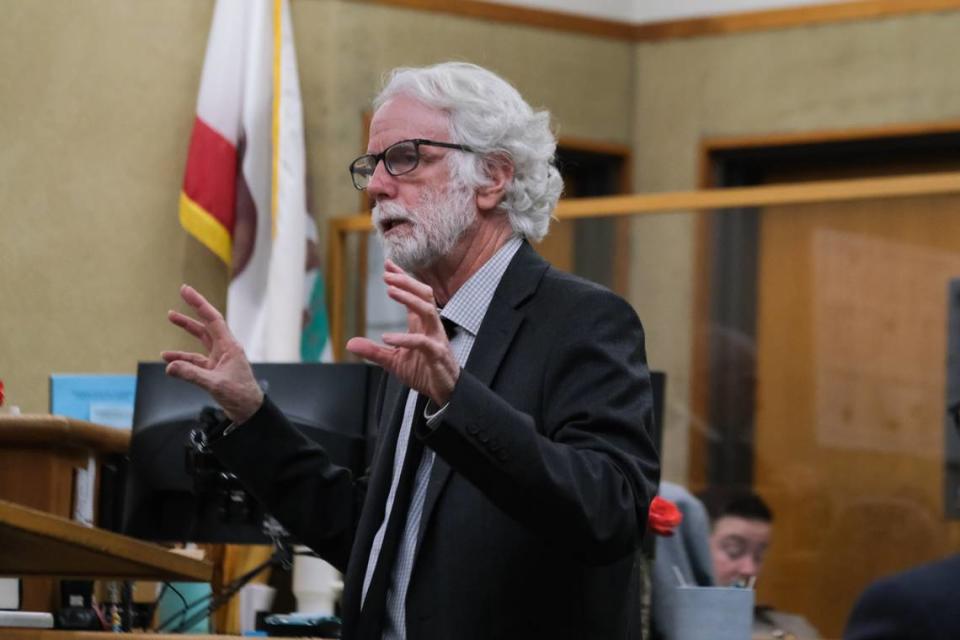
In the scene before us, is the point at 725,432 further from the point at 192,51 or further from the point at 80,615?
the point at 80,615

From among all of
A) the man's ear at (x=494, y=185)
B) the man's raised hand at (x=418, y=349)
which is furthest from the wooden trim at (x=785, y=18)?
the man's raised hand at (x=418, y=349)

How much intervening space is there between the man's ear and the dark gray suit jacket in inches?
3.4

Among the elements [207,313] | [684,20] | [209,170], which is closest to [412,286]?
[207,313]

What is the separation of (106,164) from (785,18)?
93.9 inches

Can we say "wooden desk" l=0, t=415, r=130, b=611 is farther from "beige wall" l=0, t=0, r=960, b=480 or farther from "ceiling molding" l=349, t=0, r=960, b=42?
"ceiling molding" l=349, t=0, r=960, b=42

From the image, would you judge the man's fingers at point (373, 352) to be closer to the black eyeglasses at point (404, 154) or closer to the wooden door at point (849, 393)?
the black eyeglasses at point (404, 154)

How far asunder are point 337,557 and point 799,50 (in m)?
4.48

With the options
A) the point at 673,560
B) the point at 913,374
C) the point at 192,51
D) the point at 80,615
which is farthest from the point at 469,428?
the point at 192,51

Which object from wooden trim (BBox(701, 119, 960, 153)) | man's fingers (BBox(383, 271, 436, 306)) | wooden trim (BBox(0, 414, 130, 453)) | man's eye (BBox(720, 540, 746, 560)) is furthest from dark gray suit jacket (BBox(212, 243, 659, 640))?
wooden trim (BBox(701, 119, 960, 153))

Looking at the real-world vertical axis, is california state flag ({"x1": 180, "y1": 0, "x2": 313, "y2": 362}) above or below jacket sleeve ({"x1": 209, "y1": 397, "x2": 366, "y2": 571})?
above

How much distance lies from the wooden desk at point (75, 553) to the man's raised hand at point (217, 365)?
0.21m

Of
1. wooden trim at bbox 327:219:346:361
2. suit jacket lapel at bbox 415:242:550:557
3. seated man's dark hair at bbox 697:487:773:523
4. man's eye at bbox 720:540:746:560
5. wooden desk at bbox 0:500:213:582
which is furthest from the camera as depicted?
wooden trim at bbox 327:219:346:361

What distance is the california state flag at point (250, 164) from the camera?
6156mm

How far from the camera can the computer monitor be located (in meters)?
3.31
